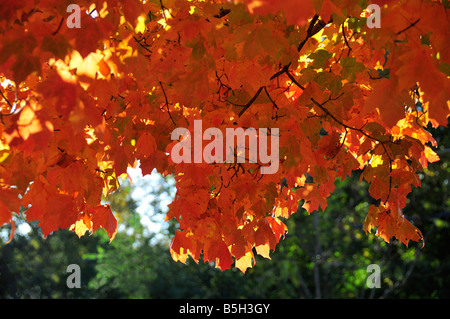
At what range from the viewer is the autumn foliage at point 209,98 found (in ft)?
5.50

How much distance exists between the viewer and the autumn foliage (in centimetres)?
168

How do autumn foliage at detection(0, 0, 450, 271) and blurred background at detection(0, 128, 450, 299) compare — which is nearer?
autumn foliage at detection(0, 0, 450, 271)

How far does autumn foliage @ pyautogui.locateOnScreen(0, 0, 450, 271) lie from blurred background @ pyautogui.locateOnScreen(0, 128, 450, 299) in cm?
539

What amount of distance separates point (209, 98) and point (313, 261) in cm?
638

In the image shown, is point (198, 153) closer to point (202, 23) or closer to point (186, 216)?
point (186, 216)

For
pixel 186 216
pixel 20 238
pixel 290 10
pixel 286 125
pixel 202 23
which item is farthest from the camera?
pixel 20 238

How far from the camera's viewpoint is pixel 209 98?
2.68m

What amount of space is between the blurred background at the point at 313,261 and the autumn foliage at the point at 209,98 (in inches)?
212

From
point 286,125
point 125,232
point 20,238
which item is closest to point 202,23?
point 286,125

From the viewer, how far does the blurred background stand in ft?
27.1

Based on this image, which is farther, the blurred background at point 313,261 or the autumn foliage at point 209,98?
the blurred background at point 313,261

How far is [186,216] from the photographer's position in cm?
289
